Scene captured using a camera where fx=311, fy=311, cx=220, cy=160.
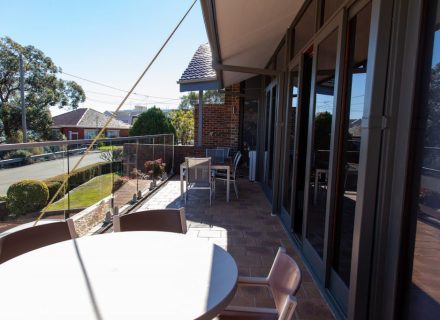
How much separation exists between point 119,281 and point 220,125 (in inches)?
308

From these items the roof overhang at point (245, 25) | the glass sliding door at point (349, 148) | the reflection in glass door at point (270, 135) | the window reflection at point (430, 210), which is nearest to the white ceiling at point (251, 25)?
the roof overhang at point (245, 25)

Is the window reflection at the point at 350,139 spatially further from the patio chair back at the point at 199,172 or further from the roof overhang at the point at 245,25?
the patio chair back at the point at 199,172

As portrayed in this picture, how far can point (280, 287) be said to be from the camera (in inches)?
53.1

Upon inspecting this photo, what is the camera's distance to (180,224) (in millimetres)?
2055

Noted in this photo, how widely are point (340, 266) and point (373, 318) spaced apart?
0.62m

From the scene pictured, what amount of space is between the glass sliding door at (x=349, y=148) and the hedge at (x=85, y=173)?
7.85 ft

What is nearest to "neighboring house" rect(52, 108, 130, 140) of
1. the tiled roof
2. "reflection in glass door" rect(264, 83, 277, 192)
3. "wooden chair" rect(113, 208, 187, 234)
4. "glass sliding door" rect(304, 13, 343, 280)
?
the tiled roof

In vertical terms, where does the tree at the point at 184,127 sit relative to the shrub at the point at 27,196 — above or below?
above

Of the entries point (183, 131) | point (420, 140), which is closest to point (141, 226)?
point (420, 140)

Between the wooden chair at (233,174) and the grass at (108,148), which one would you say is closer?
the grass at (108,148)

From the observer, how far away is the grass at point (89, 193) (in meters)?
2.98

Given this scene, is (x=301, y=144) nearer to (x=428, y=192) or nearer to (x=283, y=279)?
(x=428, y=192)

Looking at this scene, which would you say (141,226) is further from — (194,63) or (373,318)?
(194,63)

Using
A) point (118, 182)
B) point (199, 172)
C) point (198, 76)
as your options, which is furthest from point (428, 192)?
point (198, 76)
